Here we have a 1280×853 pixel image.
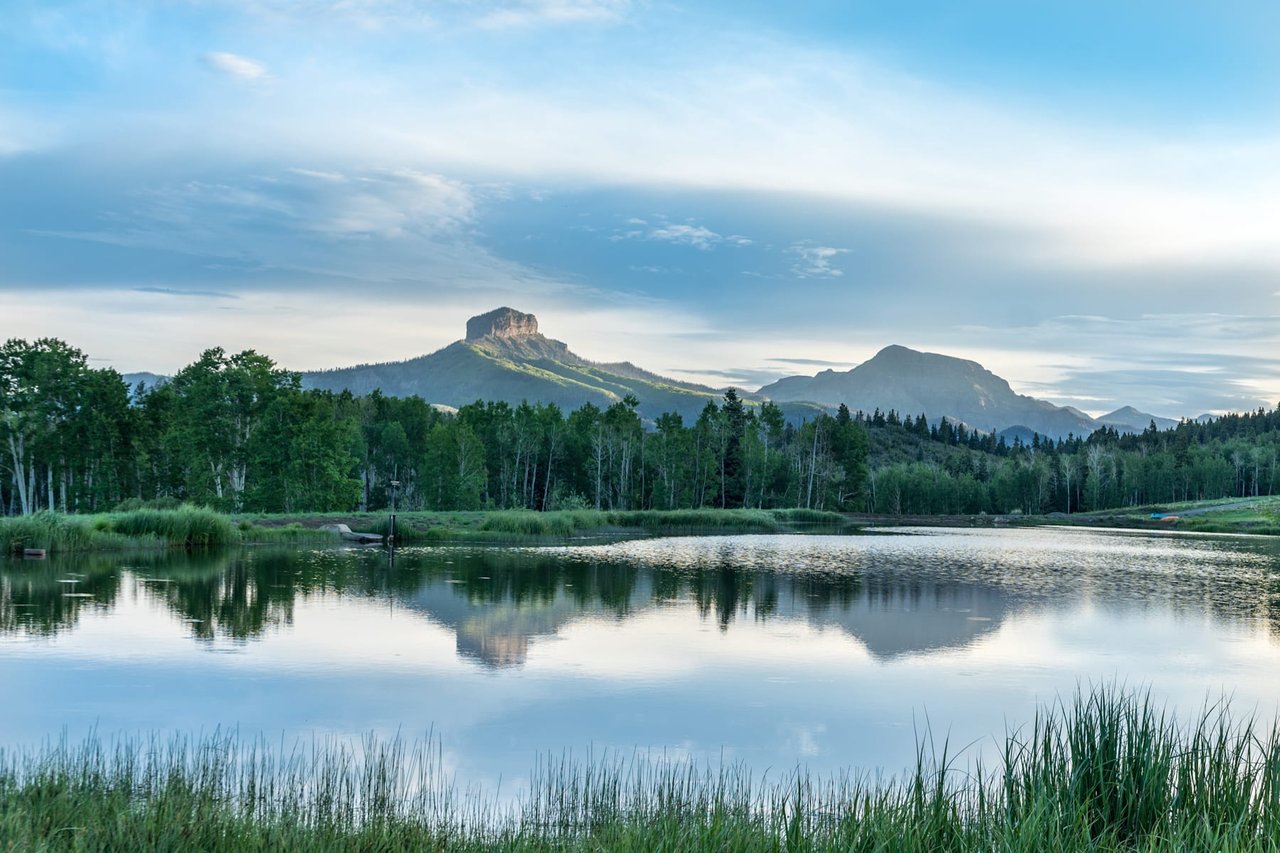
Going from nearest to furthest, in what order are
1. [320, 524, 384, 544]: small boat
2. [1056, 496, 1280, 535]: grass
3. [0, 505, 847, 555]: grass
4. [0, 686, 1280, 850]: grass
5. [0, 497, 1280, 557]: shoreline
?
[0, 686, 1280, 850]: grass < [0, 505, 847, 555]: grass < [0, 497, 1280, 557]: shoreline < [320, 524, 384, 544]: small boat < [1056, 496, 1280, 535]: grass

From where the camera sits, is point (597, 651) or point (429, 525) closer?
point (597, 651)

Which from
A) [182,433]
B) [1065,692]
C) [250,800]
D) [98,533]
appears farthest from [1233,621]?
[182,433]

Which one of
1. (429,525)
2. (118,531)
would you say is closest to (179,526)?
(118,531)

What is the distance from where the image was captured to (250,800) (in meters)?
9.09

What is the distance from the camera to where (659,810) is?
26.7 ft

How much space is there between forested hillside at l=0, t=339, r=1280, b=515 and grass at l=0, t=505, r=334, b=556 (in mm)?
19131

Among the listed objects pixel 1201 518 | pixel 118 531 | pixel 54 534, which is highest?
pixel 54 534

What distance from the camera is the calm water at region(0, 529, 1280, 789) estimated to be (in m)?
13.6

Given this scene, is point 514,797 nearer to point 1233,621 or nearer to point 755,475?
point 1233,621

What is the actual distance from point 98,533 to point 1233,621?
39.8 metres

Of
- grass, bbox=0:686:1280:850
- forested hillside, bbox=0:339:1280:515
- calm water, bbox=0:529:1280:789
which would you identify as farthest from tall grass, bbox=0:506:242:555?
grass, bbox=0:686:1280:850

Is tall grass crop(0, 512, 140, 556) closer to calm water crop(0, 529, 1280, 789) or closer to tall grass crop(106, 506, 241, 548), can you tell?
tall grass crop(106, 506, 241, 548)

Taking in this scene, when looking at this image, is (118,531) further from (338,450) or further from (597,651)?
(597,651)

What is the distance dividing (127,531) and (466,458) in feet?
144
